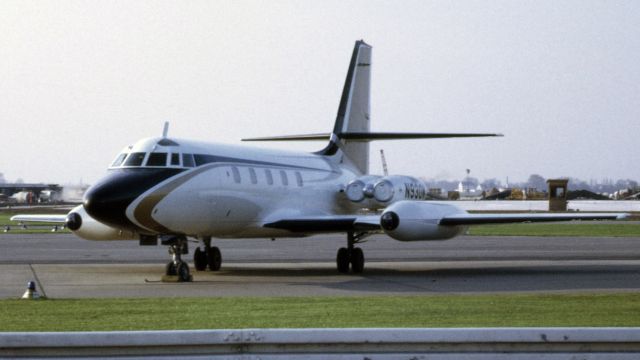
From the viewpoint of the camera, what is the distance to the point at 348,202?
2766 centimetres

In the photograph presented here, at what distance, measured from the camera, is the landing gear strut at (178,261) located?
68.5 ft

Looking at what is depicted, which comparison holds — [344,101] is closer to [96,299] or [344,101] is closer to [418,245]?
[418,245]

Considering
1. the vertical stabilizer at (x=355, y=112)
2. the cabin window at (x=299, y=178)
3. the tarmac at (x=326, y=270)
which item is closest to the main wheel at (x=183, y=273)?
the tarmac at (x=326, y=270)

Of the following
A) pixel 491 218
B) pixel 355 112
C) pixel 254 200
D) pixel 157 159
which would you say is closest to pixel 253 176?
pixel 254 200

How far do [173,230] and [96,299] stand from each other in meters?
5.02

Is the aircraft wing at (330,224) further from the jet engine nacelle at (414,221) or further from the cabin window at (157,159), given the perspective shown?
the cabin window at (157,159)

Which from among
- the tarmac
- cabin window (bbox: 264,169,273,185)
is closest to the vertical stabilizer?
the tarmac

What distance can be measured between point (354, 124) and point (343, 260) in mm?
6639

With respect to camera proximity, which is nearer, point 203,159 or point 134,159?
point 134,159

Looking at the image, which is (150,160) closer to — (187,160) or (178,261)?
(187,160)

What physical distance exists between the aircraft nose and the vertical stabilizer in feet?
29.6

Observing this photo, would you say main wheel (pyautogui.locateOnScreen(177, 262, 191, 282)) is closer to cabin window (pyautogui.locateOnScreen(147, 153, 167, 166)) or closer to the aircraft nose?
the aircraft nose

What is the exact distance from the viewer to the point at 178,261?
2117 cm

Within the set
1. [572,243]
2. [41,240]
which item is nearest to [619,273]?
[572,243]
